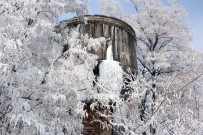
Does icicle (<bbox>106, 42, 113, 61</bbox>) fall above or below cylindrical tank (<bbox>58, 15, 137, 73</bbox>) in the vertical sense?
below

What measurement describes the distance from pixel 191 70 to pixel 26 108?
11.3m

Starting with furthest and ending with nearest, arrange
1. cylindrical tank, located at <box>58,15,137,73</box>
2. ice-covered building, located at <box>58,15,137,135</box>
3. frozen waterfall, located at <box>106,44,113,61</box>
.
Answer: cylindrical tank, located at <box>58,15,137,73</box> < frozen waterfall, located at <box>106,44,113,61</box> < ice-covered building, located at <box>58,15,137,135</box>

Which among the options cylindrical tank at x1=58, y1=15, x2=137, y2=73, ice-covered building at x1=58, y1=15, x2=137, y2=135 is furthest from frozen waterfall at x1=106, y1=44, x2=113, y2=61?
cylindrical tank at x1=58, y1=15, x2=137, y2=73

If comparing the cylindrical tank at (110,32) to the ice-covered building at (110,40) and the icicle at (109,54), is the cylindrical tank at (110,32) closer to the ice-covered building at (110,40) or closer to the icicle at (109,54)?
the ice-covered building at (110,40)

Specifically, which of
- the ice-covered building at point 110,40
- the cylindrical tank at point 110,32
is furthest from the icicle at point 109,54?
the cylindrical tank at point 110,32

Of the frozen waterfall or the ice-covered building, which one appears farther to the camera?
the frozen waterfall

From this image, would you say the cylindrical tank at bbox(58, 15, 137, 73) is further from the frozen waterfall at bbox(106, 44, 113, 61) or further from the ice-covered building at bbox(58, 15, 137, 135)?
the frozen waterfall at bbox(106, 44, 113, 61)

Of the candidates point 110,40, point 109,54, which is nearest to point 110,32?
point 110,40

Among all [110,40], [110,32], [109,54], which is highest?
[110,32]

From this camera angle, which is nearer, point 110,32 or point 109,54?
point 109,54

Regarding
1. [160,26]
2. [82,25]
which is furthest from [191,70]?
[82,25]

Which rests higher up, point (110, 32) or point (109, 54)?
point (110, 32)

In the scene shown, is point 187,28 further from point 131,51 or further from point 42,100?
point 42,100

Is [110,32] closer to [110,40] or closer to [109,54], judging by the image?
[110,40]
